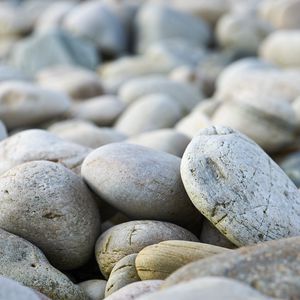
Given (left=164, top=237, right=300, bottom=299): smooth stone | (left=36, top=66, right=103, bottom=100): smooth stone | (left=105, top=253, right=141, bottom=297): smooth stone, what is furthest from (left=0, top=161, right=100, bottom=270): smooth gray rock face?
(left=36, top=66, right=103, bottom=100): smooth stone

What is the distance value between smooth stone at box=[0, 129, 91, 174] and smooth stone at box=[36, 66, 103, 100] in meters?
2.28

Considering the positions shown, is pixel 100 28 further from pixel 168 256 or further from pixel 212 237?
pixel 168 256

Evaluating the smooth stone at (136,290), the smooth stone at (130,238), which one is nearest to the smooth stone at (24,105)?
the smooth stone at (130,238)

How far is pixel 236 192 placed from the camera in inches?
87.6

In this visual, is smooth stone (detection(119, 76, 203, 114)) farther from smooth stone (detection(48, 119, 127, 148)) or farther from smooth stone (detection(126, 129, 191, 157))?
smooth stone (detection(126, 129, 191, 157))

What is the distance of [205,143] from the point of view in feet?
7.61

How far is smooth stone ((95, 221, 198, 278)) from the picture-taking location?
2.25 metres

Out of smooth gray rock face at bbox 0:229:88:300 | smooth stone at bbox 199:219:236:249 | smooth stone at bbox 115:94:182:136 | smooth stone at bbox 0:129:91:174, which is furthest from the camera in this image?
smooth stone at bbox 115:94:182:136

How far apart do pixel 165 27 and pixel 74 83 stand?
2568 mm

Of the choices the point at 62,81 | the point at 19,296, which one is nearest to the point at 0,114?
the point at 62,81

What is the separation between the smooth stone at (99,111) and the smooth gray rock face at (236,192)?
2.31m

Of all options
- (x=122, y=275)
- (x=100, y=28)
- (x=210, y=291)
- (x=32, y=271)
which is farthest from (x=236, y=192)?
(x=100, y=28)

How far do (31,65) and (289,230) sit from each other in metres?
4.94

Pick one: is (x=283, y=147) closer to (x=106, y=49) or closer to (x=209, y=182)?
(x=209, y=182)
